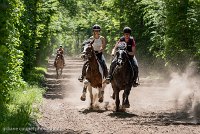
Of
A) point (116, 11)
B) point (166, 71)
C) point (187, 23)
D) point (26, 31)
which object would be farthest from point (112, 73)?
point (116, 11)

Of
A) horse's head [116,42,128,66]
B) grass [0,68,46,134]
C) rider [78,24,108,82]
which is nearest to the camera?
grass [0,68,46,134]

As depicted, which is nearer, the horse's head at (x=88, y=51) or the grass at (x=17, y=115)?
the grass at (x=17, y=115)

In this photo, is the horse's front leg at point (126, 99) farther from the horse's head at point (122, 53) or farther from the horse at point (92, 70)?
the horse at point (92, 70)

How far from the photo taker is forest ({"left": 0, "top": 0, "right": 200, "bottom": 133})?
1279 centimetres

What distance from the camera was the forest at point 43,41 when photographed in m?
12.8

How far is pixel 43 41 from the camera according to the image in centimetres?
3388

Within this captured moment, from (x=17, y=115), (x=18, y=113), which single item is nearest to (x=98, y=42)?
(x=18, y=113)

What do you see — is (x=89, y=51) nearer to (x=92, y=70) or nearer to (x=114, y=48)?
(x=92, y=70)

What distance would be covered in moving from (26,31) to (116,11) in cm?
1963

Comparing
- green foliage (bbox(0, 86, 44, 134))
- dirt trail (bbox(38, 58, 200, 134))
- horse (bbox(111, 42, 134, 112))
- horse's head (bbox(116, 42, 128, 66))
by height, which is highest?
horse's head (bbox(116, 42, 128, 66))

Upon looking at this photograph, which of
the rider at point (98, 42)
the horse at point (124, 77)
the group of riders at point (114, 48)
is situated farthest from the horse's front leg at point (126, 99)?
the rider at point (98, 42)

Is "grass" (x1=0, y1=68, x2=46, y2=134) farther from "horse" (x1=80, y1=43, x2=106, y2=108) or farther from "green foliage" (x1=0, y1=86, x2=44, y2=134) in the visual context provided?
"horse" (x1=80, y1=43, x2=106, y2=108)

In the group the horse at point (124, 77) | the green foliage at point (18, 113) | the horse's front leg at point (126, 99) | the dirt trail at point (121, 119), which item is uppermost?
the horse at point (124, 77)

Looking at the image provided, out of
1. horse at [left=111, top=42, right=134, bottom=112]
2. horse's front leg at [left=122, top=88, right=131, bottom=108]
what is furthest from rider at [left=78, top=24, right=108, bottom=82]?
horse's front leg at [left=122, top=88, right=131, bottom=108]
